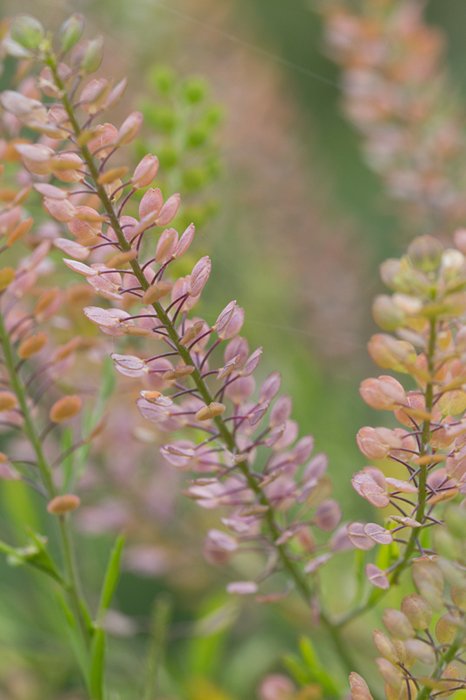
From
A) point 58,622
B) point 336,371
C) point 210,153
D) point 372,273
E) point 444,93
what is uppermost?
point 444,93

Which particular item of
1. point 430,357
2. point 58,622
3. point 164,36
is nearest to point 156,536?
point 58,622

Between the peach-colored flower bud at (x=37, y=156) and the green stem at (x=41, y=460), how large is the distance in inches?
4.0

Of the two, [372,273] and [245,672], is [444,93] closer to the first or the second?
[372,273]

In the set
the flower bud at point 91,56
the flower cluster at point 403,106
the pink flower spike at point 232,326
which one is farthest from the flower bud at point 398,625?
the flower cluster at point 403,106

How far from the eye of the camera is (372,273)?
0.95 meters

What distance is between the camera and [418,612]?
23cm

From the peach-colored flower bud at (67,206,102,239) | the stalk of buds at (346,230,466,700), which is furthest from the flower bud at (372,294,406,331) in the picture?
the peach-colored flower bud at (67,206,102,239)

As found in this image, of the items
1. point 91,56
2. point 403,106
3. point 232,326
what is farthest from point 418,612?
point 403,106

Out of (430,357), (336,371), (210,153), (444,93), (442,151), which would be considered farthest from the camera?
(336,371)

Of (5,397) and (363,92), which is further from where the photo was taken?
(363,92)

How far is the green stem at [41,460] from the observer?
1.00 ft

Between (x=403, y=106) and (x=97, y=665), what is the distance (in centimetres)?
58

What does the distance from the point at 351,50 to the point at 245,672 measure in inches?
24.0

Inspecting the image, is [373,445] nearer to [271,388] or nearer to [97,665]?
[271,388]
